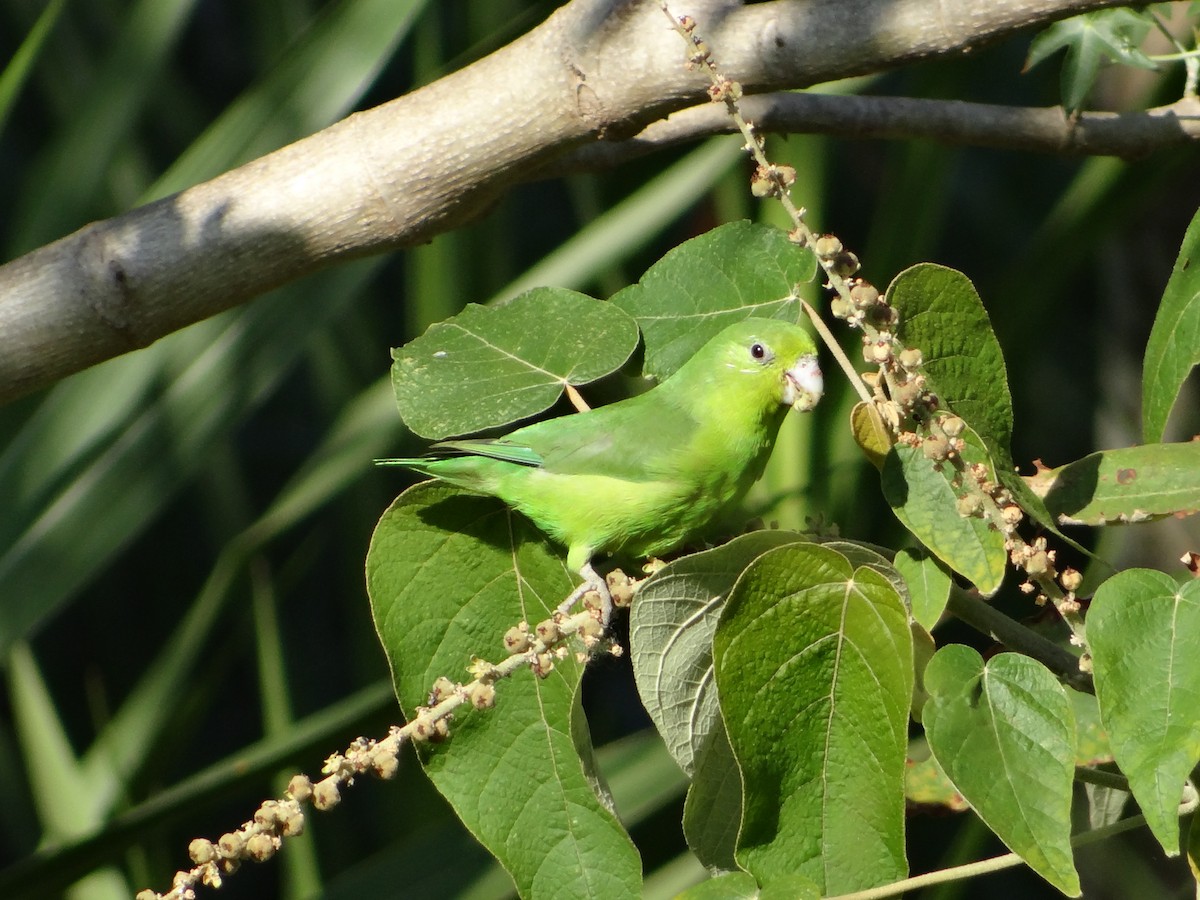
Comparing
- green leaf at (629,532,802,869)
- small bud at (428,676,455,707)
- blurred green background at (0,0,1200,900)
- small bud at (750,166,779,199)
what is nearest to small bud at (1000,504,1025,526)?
green leaf at (629,532,802,869)

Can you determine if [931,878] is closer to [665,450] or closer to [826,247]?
[826,247]

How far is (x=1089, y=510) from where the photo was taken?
98cm

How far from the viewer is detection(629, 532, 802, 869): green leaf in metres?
0.87

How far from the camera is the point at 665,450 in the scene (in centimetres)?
138

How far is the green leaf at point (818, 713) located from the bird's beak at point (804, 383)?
0.48 meters

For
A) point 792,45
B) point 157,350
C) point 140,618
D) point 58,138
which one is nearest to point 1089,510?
point 792,45

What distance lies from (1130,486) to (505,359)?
53 centimetres

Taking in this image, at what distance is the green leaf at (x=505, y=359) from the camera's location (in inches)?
41.9

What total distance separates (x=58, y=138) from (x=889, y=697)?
6.46 feet

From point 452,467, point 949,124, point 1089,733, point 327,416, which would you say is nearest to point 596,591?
point 452,467

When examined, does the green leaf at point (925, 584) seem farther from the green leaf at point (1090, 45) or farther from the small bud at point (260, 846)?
the green leaf at point (1090, 45)

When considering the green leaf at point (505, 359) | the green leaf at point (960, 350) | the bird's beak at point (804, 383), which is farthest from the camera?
the bird's beak at point (804, 383)

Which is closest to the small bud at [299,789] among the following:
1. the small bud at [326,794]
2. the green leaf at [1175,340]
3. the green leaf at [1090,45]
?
the small bud at [326,794]

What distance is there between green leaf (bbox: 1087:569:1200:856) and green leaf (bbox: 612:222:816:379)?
39cm
